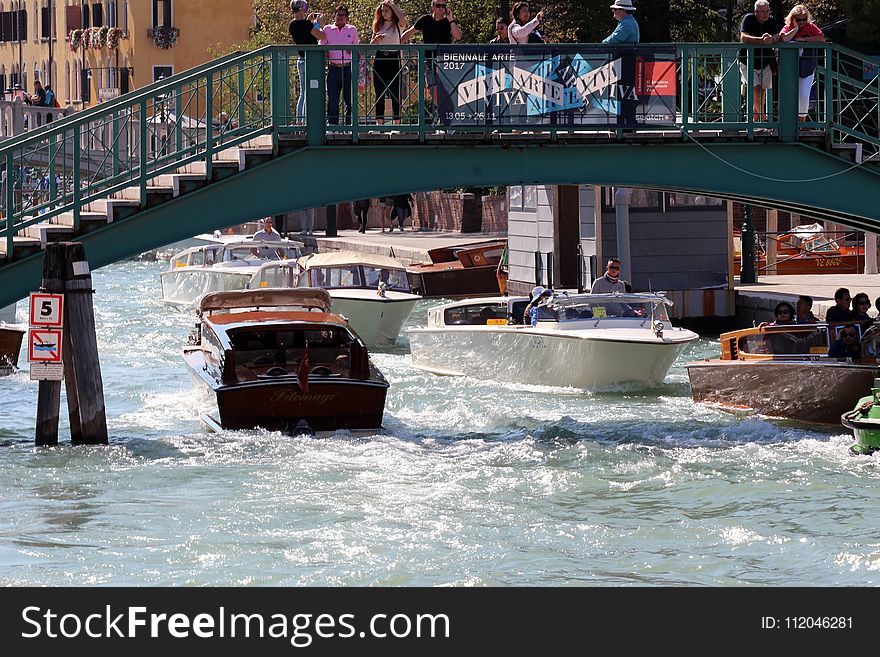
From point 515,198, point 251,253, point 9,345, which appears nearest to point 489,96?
point 9,345

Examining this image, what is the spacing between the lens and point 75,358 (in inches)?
733

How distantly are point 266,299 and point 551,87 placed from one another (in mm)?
5822

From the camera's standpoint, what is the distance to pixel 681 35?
118ft

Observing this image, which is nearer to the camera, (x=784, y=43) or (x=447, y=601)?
(x=447, y=601)

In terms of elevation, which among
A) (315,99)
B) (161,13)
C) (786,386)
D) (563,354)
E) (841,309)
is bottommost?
(786,386)

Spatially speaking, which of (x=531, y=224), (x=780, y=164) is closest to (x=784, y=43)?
(x=780, y=164)

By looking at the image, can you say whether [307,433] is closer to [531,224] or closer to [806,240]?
[531,224]

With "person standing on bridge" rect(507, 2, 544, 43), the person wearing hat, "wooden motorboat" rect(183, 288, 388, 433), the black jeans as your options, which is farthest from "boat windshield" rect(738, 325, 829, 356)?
the black jeans

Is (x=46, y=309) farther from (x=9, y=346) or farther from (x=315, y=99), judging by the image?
(x=9, y=346)

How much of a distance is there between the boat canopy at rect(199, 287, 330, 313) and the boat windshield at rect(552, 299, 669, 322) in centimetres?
333

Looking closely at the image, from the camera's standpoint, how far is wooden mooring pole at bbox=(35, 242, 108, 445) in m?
18.3

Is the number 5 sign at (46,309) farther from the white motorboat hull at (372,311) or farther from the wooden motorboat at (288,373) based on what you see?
the white motorboat hull at (372,311)

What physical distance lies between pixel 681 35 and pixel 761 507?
21029 millimetres

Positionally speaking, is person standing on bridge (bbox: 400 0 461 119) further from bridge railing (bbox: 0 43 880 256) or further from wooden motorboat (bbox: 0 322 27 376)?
wooden motorboat (bbox: 0 322 27 376)
